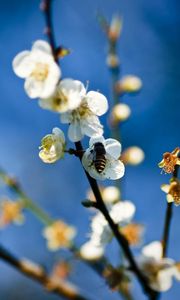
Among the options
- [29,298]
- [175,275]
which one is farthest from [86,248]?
[29,298]

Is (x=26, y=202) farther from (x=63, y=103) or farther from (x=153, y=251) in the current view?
(x=63, y=103)

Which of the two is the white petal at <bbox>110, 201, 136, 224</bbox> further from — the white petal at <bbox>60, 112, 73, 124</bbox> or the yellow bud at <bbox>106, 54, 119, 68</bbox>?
the yellow bud at <bbox>106, 54, 119, 68</bbox>

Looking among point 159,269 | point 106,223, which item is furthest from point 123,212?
point 159,269

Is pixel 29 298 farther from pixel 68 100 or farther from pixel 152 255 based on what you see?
pixel 68 100

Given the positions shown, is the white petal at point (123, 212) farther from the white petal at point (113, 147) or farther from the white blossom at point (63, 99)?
→ the white blossom at point (63, 99)

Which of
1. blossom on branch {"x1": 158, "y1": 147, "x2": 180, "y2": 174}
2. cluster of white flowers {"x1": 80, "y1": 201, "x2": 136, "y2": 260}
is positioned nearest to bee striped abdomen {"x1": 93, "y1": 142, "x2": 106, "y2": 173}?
blossom on branch {"x1": 158, "y1": 147, "x2": 180, "y2": 174}

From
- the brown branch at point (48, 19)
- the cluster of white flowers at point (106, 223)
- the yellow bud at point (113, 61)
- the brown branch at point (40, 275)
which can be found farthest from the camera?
the yellow bud at point (113, 61)

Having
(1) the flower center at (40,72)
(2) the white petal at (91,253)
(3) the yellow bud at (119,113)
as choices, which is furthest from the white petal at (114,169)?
(3) the yellow bud at (119,113)
